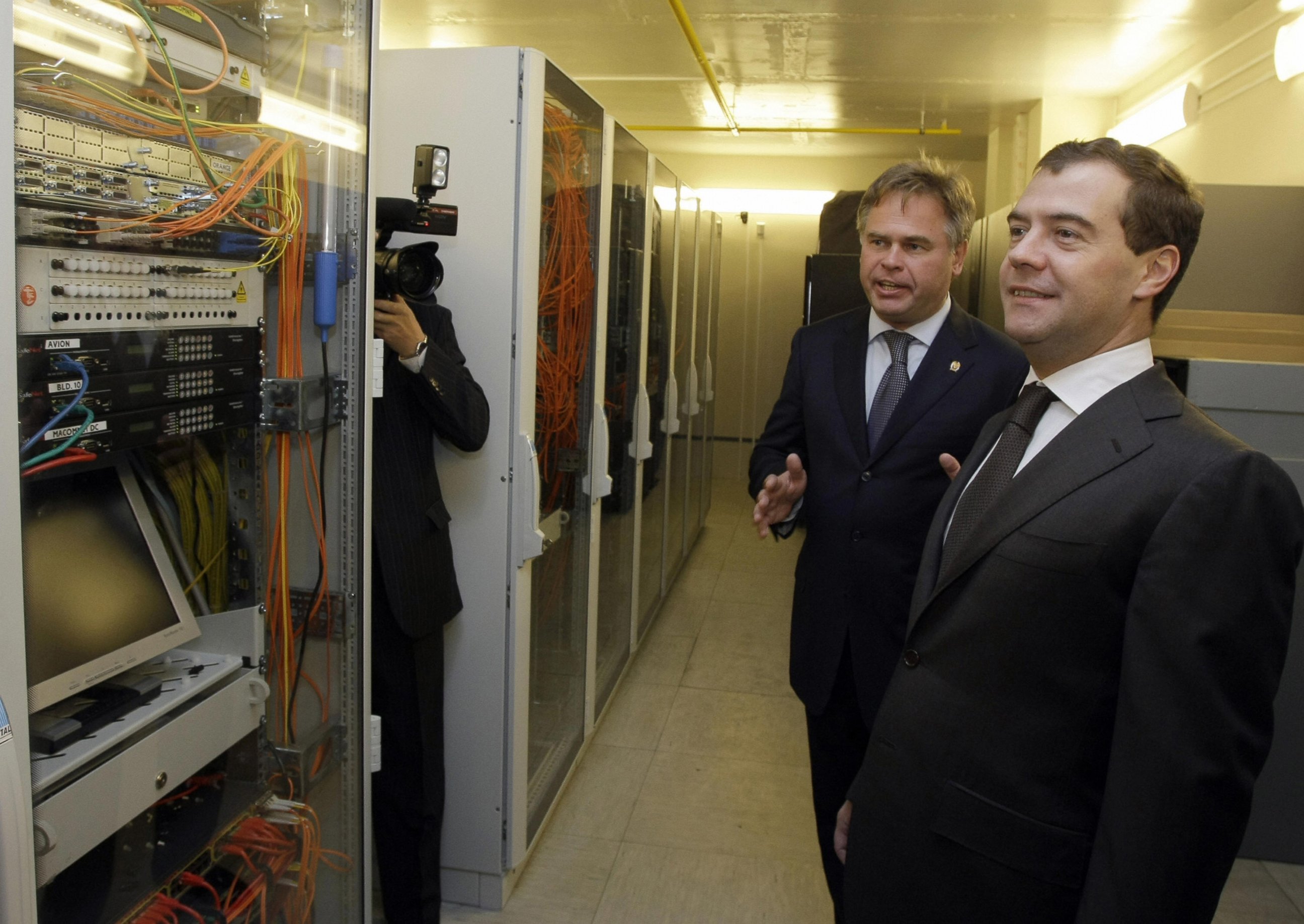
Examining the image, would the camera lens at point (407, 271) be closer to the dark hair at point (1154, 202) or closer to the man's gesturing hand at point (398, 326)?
the man's gesturing hand at point (398, 326)

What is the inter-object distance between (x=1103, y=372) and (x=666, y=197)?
2.86 meters

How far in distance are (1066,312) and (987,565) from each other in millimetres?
319

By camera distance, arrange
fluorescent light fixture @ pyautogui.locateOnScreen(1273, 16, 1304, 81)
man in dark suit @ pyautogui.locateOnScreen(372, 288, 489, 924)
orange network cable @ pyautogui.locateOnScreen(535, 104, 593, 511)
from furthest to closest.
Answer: fluorescent light fixture @ pyautogui.locateOnScreen(1273, 16, 1304, 81), orange network cable @ pyautogui.locateOnScreen(535, 104, 593, 511), man in dark suit @ pyautogui.locateOnScreen(372, 288, 489, 924)

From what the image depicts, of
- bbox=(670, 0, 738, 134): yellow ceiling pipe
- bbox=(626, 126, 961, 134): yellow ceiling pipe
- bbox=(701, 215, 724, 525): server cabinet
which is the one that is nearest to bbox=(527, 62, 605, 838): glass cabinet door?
bbox=(670, 0, 738, 134): yellow ceiling pipe

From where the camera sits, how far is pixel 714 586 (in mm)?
5305

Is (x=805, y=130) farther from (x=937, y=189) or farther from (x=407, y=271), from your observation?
(x=407, y=271)

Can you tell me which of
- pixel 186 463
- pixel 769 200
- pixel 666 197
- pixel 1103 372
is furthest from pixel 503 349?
pixel 769 200

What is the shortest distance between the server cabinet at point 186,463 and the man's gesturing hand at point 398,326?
176 mm

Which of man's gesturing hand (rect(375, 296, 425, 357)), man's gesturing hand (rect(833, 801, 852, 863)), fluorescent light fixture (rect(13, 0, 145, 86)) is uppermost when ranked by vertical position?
fluorescent light fixture (rect(13, 0, 145, 86))

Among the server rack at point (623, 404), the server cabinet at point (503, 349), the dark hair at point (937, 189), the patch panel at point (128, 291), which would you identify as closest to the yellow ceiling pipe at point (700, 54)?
the server rack at point (623, 404)

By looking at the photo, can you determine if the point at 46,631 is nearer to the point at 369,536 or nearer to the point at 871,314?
the point at 369,536

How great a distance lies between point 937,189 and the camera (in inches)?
73.5

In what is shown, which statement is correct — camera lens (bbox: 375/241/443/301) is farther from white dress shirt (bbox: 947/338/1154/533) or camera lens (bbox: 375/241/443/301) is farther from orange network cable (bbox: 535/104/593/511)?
white dress shirt (bbox: 947/338/1154/533)

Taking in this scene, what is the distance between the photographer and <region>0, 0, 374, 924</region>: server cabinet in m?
1.07
